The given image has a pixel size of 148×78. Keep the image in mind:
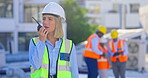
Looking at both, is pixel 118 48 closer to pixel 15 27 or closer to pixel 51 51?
pixel 51 51

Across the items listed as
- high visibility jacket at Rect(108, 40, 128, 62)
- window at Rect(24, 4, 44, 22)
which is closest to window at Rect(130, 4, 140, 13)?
window at Rect(24, 4, 44, 22)

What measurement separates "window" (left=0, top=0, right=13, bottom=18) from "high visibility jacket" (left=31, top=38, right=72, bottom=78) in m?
22.7

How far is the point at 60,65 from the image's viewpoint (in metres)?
3.13

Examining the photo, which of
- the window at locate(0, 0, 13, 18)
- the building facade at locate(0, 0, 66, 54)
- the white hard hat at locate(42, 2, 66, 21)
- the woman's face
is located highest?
the window at locate(0, 0, 13, 18)

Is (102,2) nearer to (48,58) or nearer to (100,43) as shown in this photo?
(100,43)

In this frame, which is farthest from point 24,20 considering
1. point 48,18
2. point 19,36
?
point 48,18

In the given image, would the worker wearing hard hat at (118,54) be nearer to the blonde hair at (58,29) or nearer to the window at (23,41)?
the blonde hair at (58,29)

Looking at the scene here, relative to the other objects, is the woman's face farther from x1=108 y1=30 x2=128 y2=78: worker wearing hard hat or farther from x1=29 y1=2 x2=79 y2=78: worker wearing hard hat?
x1=108 y1=30 x2=128 y2=78: worker wearing hard hat

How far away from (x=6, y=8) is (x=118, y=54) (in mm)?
18592

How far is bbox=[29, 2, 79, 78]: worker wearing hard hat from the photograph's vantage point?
121 inches

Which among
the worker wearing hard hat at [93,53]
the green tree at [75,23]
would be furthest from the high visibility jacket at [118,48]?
the green tree at [75,23]

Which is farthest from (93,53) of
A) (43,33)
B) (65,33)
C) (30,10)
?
(30,10)

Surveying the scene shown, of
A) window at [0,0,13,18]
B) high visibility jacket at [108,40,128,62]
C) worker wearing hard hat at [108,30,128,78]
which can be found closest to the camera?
worker wearing hard hat at [108,30,128,78]

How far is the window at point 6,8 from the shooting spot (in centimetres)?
2519
